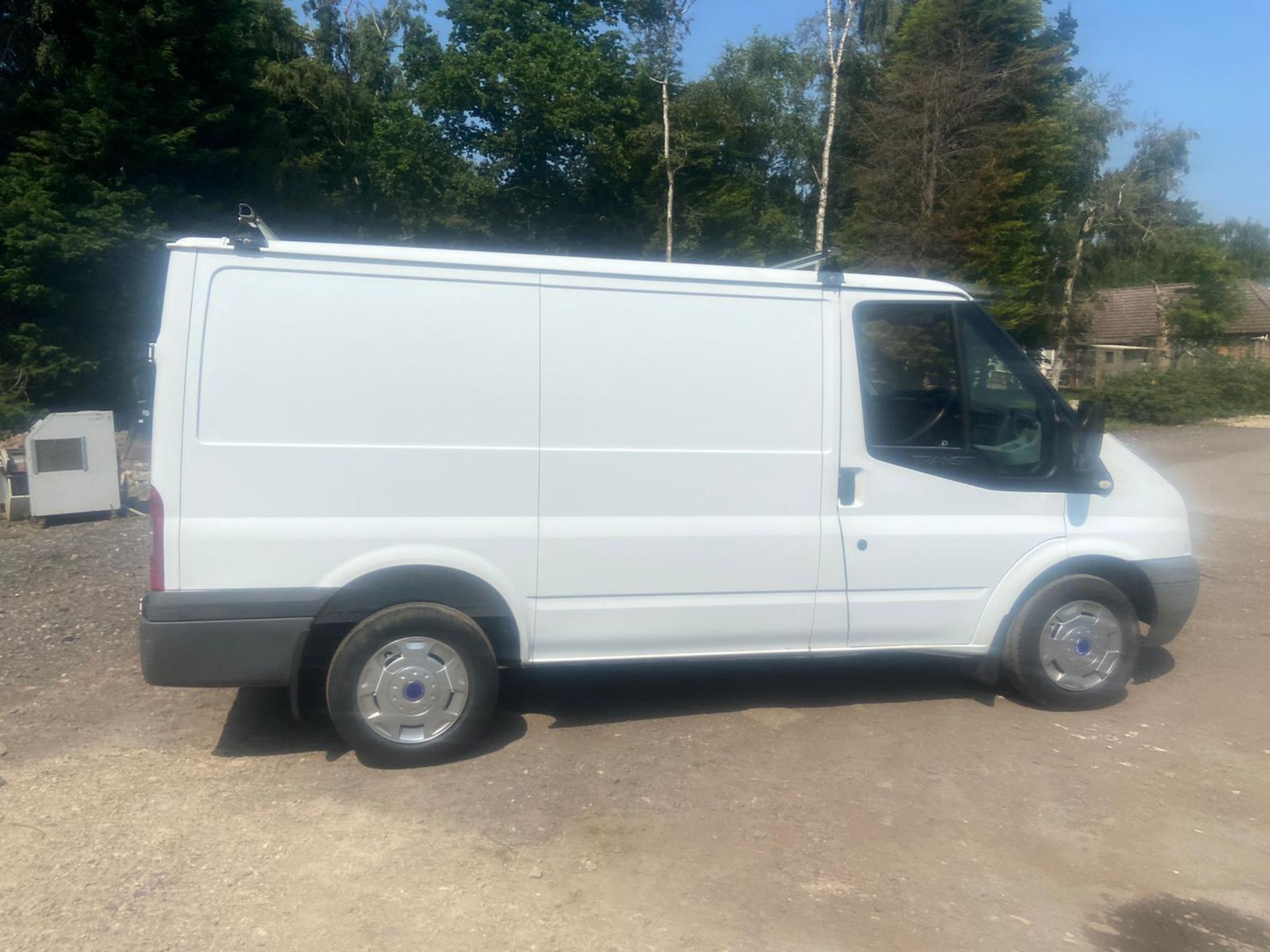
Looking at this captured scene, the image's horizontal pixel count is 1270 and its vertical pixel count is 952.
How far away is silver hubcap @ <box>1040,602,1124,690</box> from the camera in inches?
226

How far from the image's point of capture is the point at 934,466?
5.41 meters

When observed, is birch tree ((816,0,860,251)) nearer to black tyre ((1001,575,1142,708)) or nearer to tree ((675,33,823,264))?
tree ((675,33,823,264))

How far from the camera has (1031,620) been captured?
5656mm

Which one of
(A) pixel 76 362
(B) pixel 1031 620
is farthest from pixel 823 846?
(A) pixel 76 362

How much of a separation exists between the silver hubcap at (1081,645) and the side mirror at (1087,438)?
2.43 feet

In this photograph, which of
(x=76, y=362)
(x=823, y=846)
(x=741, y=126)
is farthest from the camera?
(x=741, y=126)

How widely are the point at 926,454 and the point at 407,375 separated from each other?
252 cm

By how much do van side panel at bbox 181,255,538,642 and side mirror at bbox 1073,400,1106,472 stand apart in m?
2.77

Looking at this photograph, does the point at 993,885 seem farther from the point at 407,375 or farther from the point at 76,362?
the point at 76,362

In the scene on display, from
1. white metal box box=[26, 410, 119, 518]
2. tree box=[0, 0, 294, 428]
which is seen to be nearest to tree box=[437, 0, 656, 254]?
tree box=[0, 0, 294, 428]

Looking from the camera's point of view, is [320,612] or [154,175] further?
[154,175]

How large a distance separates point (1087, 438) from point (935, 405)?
2.59 feet

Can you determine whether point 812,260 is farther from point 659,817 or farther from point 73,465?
point 73,465

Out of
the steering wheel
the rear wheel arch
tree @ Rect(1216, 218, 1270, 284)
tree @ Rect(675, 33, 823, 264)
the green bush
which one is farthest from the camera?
tree @ Rect(1216, 218, 1270, 284)
